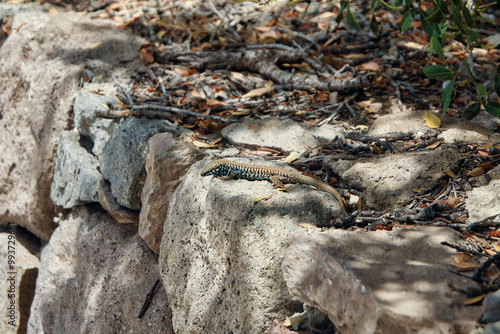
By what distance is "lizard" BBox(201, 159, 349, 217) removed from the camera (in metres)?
3.26

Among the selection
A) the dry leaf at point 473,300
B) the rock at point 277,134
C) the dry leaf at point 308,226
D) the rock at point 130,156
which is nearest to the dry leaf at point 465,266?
the dry leaf at point 473,300

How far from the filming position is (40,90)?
5.31m

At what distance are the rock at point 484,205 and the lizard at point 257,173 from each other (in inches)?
35.0

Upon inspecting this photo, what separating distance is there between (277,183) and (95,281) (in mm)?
2159

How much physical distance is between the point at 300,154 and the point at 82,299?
2411 mm

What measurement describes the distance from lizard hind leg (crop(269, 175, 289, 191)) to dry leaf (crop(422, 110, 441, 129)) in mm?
1487

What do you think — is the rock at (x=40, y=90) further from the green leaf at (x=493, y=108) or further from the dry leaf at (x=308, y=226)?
the green leaf at (x=493, y=108)

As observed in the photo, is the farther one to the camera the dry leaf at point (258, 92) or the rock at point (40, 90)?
the rock at point (40, 90)

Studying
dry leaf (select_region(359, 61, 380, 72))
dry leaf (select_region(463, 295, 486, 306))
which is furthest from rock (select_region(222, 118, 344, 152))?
dry leaf (select_region(463, 295, 486, 306))

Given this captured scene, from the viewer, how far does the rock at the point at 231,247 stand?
2666 mm

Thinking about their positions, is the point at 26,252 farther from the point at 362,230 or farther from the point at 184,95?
the point at 362,230

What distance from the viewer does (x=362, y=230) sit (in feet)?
9.19

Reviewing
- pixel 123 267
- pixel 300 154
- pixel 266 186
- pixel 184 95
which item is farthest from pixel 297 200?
pixel 184 95

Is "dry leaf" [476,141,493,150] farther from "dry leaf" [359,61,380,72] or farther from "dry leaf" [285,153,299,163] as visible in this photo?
"dry leaf" [359,61,380,72]
